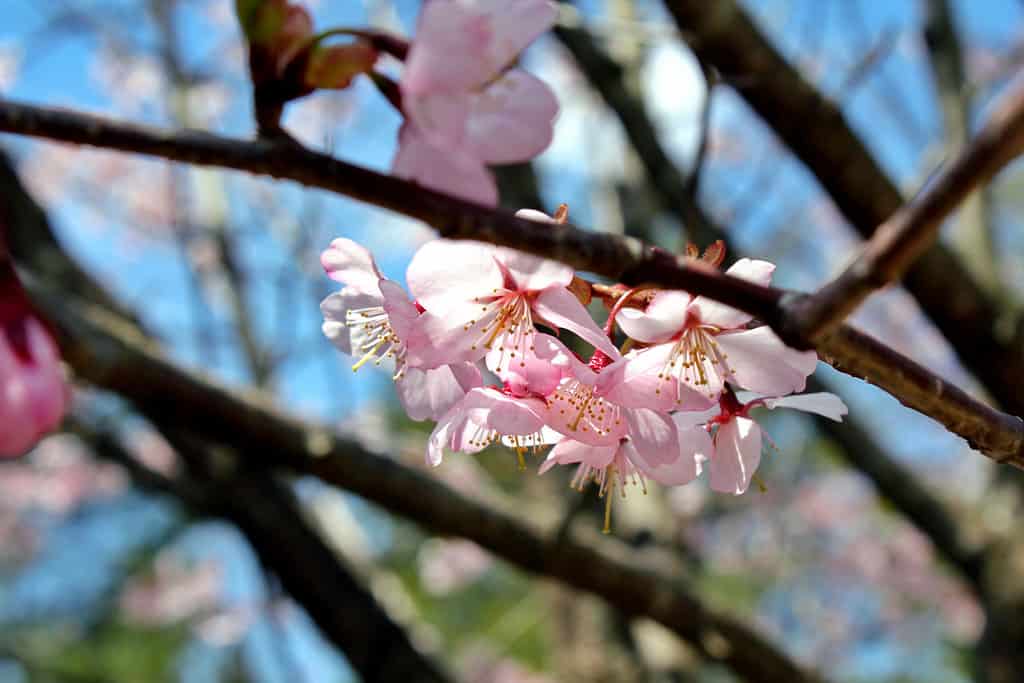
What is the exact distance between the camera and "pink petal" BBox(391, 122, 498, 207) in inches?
14.4

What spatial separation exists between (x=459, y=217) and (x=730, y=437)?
35 cm

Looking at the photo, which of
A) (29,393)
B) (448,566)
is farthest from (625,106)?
(448,566)

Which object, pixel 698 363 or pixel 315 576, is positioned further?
pixel 315 576

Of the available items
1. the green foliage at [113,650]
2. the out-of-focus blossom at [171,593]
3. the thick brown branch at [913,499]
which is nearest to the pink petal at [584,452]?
the thick brown branch at [913,499]

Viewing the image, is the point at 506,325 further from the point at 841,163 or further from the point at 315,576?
the point at 315,576

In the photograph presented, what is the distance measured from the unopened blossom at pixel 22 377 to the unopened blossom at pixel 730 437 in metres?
0.37

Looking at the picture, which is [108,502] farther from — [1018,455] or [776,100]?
[1018,455]

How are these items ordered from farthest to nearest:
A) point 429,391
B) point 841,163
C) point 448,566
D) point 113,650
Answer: point 448,566
point 113,650
point 841,163
point 429,391

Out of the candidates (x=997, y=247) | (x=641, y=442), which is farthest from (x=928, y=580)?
(x=641, y=442)

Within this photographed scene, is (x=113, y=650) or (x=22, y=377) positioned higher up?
(x=22, y=377)

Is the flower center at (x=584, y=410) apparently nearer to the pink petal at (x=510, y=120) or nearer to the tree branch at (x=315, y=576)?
the pink petal at (x=510, y=120)

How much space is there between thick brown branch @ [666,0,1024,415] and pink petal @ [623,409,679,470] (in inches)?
32.4

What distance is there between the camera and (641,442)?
53 centimetres

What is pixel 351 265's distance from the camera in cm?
58
